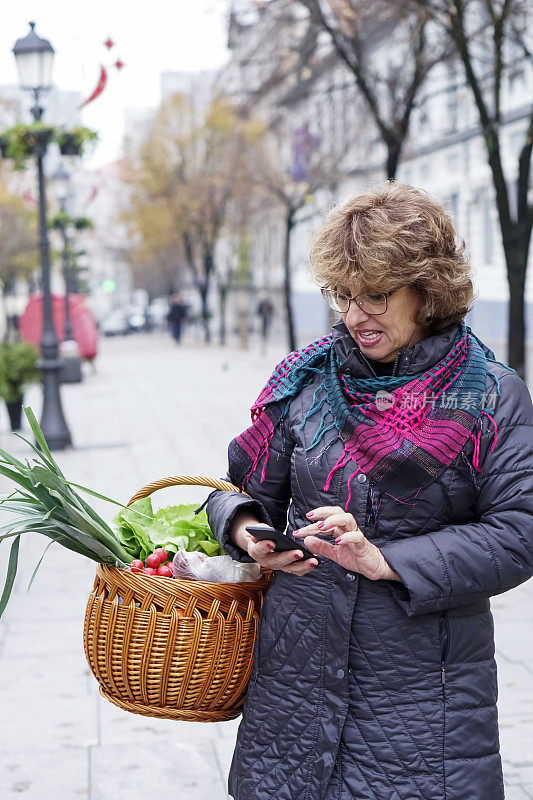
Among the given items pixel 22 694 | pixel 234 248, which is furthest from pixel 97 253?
pixel 22 694

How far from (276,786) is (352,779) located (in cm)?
17

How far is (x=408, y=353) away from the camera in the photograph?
224 centimetres

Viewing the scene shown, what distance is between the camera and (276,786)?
2.29m

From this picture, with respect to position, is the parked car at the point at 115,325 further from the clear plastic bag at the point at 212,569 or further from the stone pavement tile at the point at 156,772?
the clear plastic bag at the point at 212,569

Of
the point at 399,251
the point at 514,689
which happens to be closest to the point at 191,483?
the point at 399,251

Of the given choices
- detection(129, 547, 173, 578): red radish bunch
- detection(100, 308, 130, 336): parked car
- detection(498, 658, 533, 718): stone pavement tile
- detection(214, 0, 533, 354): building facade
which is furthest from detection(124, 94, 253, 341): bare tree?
detection(129, 547, 173, 578): red radish bunch

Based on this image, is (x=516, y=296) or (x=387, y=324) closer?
(x=387, y=324)

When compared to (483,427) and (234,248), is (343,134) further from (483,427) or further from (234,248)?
(483,427)

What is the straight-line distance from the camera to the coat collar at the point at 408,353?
2227mm

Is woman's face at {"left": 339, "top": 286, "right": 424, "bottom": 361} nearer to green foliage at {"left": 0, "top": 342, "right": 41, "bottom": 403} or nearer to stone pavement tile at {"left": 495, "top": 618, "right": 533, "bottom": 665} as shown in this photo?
stone pavement tile at {"left": 495, "top": 618, "right": 533, "bottom": 665}

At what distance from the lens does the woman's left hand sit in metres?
2.02

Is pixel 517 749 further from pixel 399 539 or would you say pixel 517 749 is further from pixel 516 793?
pixel 399 539

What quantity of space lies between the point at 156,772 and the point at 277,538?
2180 millimetres

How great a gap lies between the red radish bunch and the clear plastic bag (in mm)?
31
